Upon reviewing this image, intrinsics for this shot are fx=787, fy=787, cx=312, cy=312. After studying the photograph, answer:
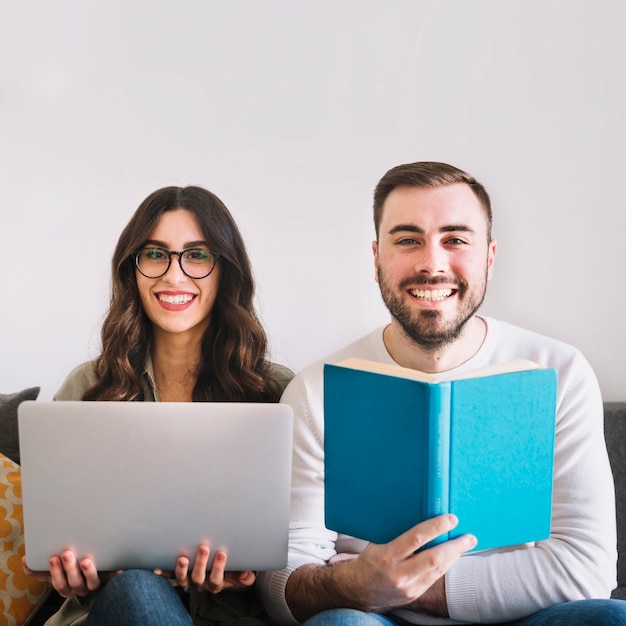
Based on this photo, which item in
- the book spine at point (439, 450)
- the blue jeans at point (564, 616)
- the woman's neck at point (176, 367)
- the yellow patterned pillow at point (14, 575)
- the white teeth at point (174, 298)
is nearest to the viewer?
the book spine at point (439, 450)

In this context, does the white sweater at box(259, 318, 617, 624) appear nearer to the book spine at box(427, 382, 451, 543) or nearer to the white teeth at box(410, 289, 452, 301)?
the white teeth at box(410, 289, 452, 301)

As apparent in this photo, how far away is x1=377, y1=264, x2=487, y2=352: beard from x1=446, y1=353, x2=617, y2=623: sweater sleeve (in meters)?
0.24

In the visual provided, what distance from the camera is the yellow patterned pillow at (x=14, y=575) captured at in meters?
1.78

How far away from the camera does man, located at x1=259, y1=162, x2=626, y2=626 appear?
1484 millimetres

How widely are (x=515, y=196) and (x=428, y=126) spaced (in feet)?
1.16

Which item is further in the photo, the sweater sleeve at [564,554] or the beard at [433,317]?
the beard at [433,317]

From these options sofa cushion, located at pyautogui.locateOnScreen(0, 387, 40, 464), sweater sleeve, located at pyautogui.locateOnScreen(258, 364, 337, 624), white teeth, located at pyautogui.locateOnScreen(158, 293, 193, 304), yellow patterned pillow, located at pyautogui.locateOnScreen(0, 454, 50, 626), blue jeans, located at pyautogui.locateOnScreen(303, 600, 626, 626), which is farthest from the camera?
sofa cushion, located at pyautogui.locateOnScreen(0, 387, 40, 464)

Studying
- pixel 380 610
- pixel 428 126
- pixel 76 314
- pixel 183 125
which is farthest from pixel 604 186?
pixel 76 314

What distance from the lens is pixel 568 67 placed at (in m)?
2.43

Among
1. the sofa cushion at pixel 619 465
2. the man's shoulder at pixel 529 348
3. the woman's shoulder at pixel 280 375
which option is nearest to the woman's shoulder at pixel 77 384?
the woman's shoulder at pixel 280 375

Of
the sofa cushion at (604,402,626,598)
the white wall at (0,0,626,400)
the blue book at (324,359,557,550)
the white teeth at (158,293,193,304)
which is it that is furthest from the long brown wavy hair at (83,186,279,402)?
the sofa cushion at (604,402,626,598)

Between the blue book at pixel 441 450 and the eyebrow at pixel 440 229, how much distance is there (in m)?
0.43

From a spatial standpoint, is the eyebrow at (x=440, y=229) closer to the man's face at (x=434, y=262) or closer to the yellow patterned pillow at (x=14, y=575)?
the man's face at (x=434, y=262)

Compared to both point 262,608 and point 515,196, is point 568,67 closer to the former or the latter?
point 515,196
